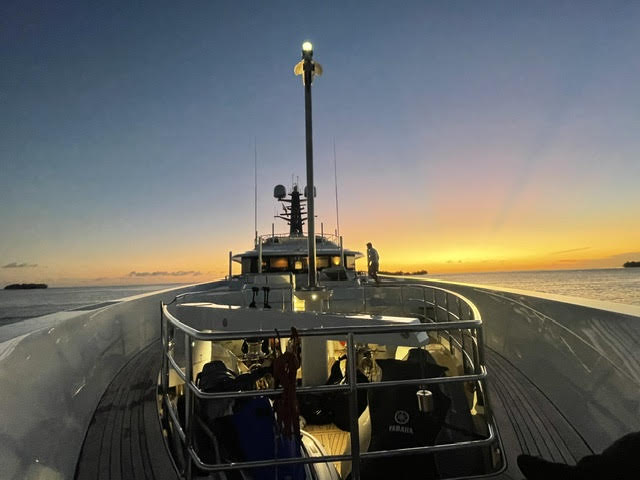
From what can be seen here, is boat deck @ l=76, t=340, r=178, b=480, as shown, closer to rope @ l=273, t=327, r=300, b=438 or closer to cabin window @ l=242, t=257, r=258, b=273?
rope @ l=273, t=327, r=300, b=438

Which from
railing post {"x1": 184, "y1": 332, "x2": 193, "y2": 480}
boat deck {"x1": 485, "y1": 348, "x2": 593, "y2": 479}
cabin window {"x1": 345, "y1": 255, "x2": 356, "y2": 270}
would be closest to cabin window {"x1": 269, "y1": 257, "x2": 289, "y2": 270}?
cabin window {"x1": 345, "y1": 255, "x2": 356, "y2": 270}

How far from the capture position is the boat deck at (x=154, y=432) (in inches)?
113

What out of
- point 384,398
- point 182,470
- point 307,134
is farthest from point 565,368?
point 307,134

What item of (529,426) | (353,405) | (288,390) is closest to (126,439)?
(288,390)

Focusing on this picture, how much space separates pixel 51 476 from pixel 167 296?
7.57m

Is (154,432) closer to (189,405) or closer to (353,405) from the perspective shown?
(189,405)

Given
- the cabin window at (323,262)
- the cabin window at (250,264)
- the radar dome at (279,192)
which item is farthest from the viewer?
the radar dome at (279,192)

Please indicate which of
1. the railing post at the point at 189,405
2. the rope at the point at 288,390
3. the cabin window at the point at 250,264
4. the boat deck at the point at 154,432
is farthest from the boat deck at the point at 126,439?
the cabin window at the point at 250,264

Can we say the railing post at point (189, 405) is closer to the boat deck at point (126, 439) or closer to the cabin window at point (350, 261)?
the boat deck at point (126, 439)

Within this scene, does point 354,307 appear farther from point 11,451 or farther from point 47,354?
point 11,451

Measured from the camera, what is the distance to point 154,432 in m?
3.44

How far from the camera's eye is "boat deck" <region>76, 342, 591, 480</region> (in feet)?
9.40

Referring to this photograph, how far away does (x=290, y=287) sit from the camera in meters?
6.80

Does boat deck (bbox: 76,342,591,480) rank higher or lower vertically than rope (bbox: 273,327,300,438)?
lower
